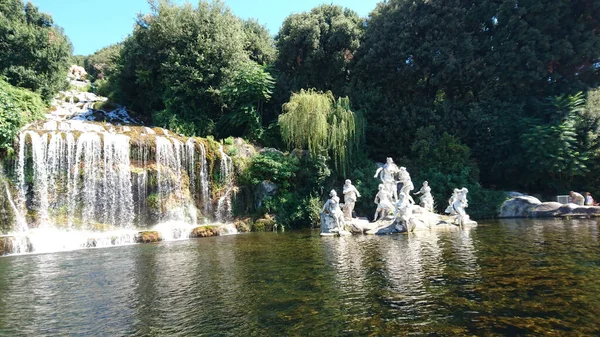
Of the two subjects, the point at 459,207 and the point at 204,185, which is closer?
the point at 459,207

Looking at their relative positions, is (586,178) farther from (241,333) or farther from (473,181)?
(241,333)

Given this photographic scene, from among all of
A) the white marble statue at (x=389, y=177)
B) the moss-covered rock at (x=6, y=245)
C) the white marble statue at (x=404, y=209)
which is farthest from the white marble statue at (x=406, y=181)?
the moss-covered rock at (x=6, y=245)

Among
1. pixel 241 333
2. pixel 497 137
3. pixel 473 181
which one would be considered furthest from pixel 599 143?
pixel 241 333

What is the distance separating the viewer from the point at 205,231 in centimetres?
1739

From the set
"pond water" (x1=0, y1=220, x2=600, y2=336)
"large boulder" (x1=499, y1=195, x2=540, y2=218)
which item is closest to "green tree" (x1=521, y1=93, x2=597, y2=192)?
"large boulder" (x1=499, y1=195, x2=540, y2=218)

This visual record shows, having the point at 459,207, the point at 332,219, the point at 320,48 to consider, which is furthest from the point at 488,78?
the point at 332,219

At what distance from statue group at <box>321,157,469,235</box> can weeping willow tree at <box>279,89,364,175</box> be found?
14.4 ft

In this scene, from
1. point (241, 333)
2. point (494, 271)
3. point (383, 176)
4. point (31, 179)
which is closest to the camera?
point (241, 333)

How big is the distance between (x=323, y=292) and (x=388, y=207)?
10.7m

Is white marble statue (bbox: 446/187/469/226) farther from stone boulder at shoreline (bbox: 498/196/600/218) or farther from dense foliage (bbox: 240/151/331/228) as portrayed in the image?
dense foliage (bbox: 240/151/331/228)

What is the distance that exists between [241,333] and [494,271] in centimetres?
506

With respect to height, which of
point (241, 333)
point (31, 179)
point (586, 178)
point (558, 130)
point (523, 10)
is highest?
point (523, 10)

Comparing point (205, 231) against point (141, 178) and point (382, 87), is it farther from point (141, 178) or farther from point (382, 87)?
point (382, 87)

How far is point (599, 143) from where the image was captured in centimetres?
2288
